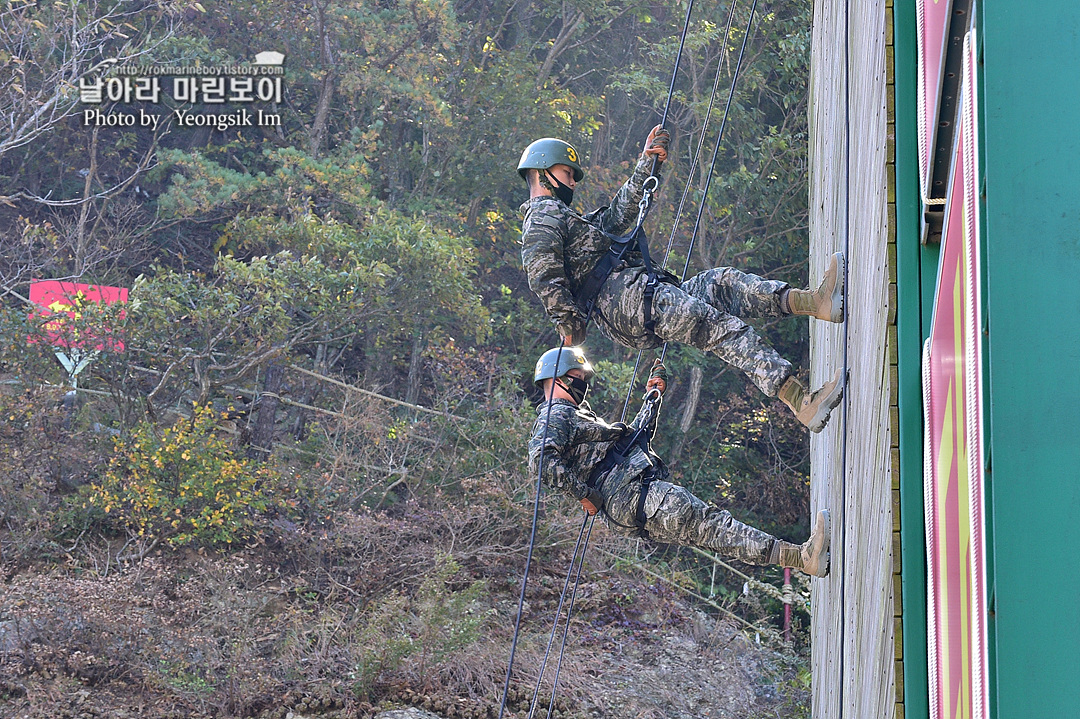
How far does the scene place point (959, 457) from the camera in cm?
183

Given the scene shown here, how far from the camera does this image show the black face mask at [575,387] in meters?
6.66

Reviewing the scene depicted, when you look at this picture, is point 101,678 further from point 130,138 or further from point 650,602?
point 130,138

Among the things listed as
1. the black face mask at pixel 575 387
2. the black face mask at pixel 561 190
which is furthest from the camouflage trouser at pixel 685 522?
the black face mask at pixel 561 190

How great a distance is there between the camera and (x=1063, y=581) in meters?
1.39

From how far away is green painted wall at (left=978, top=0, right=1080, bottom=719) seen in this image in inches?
54.4

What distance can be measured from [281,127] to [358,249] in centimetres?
422

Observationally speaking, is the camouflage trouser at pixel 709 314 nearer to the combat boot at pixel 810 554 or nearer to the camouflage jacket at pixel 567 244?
the camouflage jacket at pixel 567 244

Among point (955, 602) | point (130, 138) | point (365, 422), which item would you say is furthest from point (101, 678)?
point (955, 602)

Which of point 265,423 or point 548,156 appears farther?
point 265,423

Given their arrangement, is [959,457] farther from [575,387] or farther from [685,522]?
[575,387]

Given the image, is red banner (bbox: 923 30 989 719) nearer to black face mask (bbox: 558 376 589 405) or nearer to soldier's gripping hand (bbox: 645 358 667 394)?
soldier's gripping hand (bbox: 645 358 667 394)

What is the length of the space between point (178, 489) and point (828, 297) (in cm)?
992

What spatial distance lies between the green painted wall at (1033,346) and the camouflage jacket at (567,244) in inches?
165

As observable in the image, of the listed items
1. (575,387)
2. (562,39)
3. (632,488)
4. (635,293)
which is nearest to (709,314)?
(635,293)
